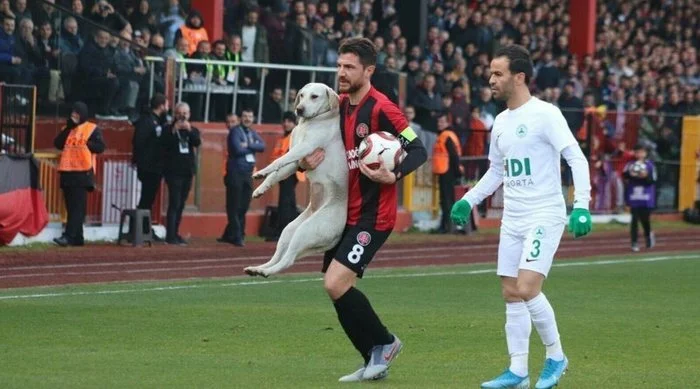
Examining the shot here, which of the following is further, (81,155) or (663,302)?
(81,155)

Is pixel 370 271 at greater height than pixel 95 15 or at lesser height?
lesser

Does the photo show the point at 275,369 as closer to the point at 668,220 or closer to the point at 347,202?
the point at 347,202

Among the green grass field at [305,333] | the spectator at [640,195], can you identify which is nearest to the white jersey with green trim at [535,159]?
the green grass field at [305,333]

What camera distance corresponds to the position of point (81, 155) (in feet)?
70.9

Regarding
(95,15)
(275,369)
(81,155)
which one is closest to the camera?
(275,369)

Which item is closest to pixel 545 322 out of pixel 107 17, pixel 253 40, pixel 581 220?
pixel 581 220

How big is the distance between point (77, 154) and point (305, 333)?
32.6 ft

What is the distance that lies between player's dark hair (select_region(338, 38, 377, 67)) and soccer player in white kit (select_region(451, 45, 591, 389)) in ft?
2.37

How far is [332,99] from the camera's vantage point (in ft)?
31.1

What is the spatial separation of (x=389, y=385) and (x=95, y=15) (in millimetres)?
15938

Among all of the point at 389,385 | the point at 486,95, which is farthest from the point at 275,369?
the point at 486,95

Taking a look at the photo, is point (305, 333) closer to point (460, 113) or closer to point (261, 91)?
point (261, 91)

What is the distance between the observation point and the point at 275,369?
10172 millimetres

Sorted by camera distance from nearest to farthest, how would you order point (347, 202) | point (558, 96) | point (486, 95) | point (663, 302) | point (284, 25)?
point (347, 202)
point (663, 302)
point (284, 25)
point (486, 95)
point (558, 96)
